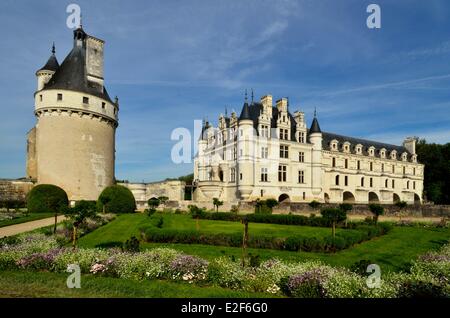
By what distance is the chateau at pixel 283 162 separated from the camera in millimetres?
37438

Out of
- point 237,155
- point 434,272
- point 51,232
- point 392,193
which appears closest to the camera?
point 434,272

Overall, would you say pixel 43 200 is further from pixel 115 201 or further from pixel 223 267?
pixel 223 267

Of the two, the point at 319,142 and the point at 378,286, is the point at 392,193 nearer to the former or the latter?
the point at 319,142

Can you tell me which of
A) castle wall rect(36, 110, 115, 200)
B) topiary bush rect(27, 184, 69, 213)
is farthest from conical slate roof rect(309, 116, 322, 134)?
topiary bush rect(27, 184, 69, 213)

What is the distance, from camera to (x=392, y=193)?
53625 millimetres

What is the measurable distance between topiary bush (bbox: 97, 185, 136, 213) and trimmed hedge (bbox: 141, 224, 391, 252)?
46.9 ft

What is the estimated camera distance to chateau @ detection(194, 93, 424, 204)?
37.4 m

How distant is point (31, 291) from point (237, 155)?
31.0 m

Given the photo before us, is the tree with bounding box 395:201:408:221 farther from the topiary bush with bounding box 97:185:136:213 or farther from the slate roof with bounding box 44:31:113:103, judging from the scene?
the slate roof with bounding box 44:31:113:103

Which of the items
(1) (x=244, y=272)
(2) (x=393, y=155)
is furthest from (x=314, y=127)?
(1) (x=244, y=272)

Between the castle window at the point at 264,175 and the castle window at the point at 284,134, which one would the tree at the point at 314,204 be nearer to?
the castle window at the point at 264,175

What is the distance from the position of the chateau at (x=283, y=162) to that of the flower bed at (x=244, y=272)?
26.8 meters
